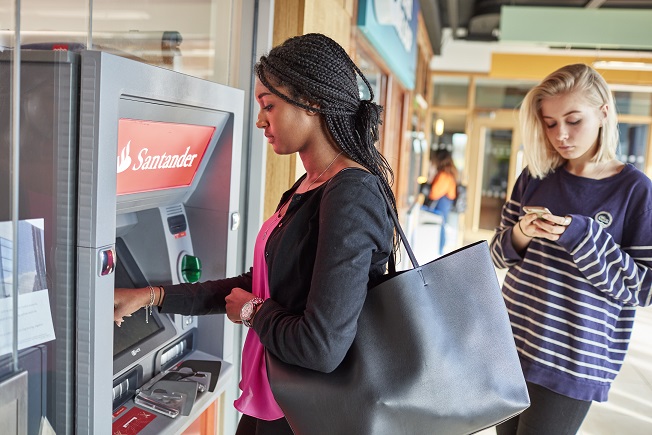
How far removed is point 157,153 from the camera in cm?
133

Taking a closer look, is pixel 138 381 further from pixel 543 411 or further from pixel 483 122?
pixel 483 122

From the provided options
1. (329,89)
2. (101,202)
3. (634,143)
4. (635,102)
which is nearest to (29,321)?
(101,202)

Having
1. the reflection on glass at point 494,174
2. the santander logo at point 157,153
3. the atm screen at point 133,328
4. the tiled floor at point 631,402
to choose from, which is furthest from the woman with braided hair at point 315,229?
the reflection on glass at point 494,174

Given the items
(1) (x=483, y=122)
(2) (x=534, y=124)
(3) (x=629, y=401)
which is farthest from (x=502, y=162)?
(2) (x=534, y=124)

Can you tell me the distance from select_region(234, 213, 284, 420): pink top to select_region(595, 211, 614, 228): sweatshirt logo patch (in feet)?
3.09

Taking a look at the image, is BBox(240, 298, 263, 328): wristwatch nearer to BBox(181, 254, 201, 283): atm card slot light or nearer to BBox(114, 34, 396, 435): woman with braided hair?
BBox(114, 34, 396, 435): woman with braided hair

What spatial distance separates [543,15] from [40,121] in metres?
5.54

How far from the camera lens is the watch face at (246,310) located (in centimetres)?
113

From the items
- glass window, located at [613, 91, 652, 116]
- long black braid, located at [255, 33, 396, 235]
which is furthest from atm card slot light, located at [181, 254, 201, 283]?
glass window, located at [613, 91, 652, 116]

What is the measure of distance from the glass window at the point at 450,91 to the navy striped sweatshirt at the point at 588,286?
9.49 metres

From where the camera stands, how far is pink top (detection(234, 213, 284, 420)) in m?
1.19

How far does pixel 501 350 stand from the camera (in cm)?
111

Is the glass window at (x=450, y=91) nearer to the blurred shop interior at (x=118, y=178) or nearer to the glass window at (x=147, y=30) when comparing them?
the blurred shop interior at (x=118, y=178)

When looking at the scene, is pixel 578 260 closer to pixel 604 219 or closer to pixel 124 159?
pixel 604 219
